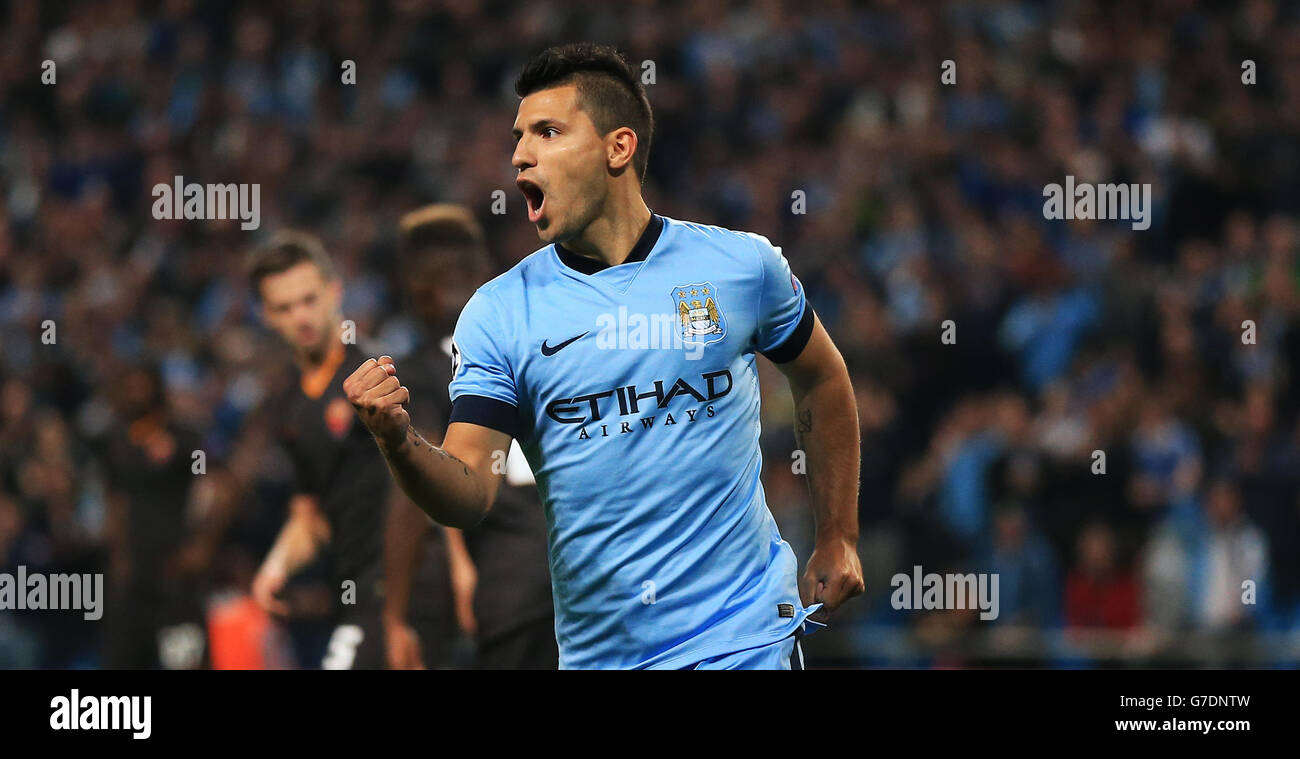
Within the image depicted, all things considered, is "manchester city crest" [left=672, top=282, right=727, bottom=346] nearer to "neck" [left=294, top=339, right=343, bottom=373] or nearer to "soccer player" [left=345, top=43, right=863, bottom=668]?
"soccer player" [left=345, top=43, right=863, bottom=668]

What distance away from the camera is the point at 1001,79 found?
13.0 metres

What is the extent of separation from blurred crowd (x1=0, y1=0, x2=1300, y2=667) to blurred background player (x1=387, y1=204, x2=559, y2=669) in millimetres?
2253

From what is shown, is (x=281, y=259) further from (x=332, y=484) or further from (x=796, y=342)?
(x=796, y=342)

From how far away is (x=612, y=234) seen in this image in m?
4.14

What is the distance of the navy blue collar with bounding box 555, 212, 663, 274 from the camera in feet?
13.5

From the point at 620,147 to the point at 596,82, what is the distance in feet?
0.57

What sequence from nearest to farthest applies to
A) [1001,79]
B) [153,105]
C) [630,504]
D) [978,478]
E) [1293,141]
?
[630,504], [978,478], [1293,141], [1001,79], [153,105]

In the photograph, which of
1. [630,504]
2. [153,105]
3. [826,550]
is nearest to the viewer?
[630,504]

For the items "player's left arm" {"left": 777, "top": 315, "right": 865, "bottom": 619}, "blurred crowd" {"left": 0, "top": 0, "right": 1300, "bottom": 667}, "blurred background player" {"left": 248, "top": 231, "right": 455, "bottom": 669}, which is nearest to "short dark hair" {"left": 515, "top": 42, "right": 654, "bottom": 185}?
"player's left arm" {"left": 777, "top": 315, "right": 865, "bottom": 619}

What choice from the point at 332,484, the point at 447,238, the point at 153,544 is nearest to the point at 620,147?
the point at 447,238

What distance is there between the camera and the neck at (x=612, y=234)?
4.12 metres
